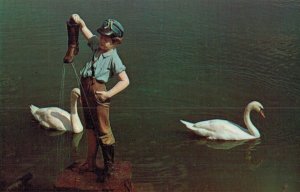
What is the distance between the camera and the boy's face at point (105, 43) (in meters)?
2.76

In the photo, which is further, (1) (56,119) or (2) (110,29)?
(1) (56,119)

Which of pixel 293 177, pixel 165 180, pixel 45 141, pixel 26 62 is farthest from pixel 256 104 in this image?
pixel 26 62

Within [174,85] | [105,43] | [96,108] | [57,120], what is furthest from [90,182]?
[174,85]

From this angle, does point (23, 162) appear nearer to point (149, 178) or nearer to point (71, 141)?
point (71, 141)

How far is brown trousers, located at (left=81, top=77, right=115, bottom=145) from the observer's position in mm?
2750

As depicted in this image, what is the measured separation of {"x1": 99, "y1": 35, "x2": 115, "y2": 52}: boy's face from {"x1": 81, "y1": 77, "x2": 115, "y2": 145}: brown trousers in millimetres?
176

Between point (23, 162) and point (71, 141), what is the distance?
656 millimetres

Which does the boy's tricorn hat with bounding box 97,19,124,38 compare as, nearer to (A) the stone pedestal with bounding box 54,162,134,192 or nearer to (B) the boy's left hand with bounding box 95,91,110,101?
(B) the boy's left hand with bounding box 95,91,110,101

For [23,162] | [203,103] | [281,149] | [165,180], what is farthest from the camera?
[203,103]

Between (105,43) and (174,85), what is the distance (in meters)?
2.66

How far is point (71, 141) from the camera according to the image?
4.43 meters

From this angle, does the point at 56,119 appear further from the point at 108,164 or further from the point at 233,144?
the point at 108,164

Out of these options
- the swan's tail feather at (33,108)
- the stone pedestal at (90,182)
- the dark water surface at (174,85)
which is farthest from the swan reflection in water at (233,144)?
the stone pedestal at (90,182)

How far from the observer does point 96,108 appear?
2756mm
